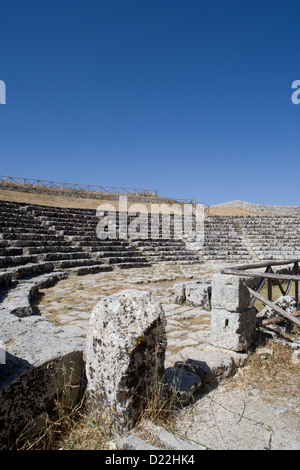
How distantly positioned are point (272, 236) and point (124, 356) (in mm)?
19063

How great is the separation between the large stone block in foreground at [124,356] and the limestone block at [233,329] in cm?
137

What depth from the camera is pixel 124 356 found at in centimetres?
199

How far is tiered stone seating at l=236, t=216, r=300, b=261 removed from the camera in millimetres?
16188

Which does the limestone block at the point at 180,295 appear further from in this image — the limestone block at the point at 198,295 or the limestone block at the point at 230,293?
the limestone block at the point at 230,293

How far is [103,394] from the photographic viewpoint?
205 cm

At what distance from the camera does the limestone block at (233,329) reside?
10.9 ft

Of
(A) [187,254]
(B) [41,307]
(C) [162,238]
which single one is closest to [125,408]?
(B) [41,307]

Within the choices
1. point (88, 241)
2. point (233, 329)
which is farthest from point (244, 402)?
point (88, 241)

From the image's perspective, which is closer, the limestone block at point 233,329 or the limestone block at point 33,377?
the limestone block at point 33,377

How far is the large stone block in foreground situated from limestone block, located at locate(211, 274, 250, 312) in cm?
138

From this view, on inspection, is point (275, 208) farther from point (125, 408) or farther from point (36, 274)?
point (125, 408)

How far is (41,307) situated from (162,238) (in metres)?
11.8

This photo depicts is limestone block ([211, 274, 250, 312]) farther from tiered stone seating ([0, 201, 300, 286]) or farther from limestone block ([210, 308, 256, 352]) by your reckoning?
tiered stone seating ([0, 201, 300, 286])

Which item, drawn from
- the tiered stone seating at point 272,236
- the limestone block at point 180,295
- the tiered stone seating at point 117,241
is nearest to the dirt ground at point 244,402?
the limestone block at point 180,295
